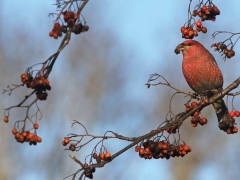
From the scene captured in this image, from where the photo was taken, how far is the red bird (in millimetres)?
5016

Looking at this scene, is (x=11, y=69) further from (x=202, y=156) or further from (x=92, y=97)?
(x=202, y=156)

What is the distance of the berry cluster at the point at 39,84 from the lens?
2.45m

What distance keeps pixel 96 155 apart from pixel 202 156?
522 inches

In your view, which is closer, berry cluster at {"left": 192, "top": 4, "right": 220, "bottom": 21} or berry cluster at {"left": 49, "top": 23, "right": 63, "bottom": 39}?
berry cluster at {"left": 49, "top": 23, "right": 63, "bottom": 39}

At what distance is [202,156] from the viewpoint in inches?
636

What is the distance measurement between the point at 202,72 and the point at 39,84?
2.83m

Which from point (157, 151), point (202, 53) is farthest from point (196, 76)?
point (157, 151)

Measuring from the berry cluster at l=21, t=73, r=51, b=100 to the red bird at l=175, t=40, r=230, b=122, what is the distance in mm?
2598

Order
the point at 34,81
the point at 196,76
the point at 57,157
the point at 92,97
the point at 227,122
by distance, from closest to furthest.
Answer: the point at 34,81, the point at 227,122, the point at 196,76, the point at 57,157, the point at 92,97

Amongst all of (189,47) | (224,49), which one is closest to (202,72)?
(189,47)

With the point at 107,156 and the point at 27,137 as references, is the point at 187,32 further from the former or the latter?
the point at 27,137

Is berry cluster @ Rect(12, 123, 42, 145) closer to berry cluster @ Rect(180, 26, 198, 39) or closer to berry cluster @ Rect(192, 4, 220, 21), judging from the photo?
berry cluster @ Rect(180, 26, 198, 39)

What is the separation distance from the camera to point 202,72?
5090mm

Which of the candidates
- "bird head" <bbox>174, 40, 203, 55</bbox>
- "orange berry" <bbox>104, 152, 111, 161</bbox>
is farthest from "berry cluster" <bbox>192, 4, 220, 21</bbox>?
"bird head" <bbox>174, 40, 203, 55</bbox>
